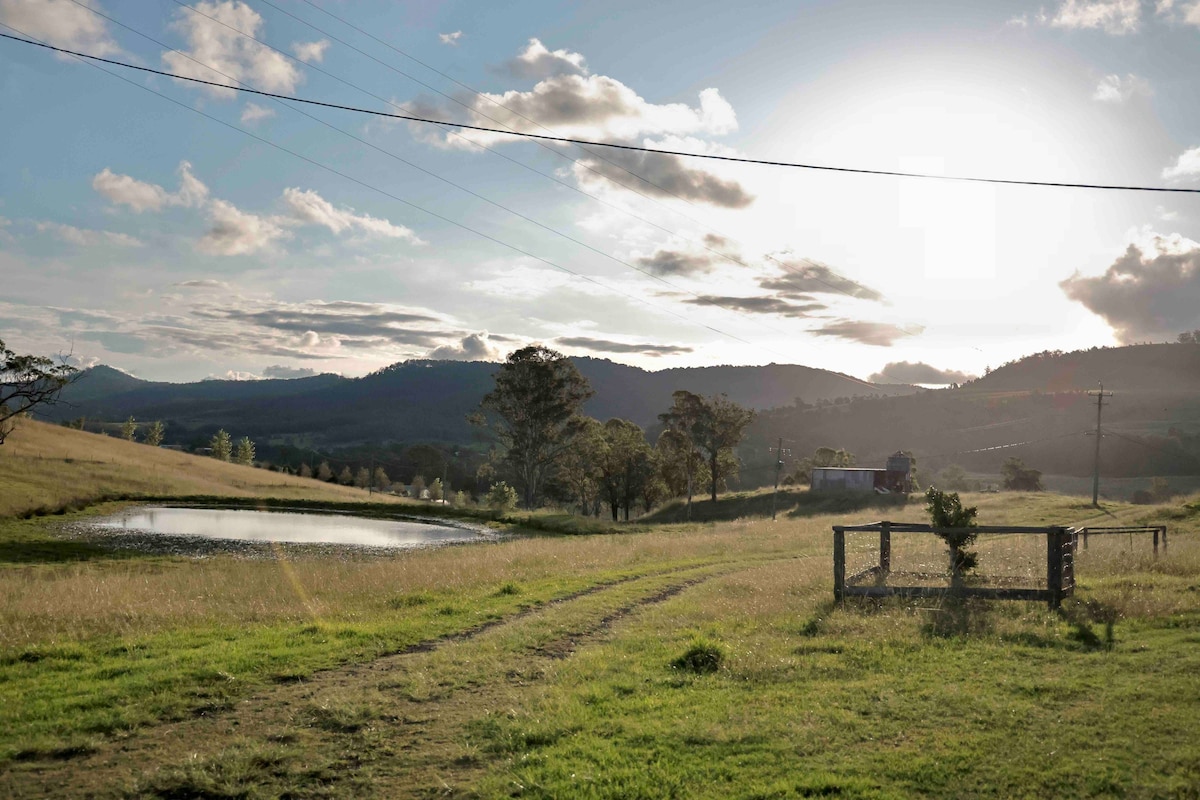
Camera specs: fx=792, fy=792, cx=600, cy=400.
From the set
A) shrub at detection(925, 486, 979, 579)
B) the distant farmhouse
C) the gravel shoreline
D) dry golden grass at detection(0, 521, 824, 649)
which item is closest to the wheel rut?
dry golden grass at detection(0, 521, 824, 649)

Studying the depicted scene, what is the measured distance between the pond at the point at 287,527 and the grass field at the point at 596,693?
72.6ft

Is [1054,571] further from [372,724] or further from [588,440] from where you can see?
[588,440]

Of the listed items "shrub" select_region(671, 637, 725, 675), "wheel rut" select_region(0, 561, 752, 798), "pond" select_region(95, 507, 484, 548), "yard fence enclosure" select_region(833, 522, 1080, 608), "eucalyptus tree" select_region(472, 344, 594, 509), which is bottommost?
"pond" select_region(95, 507, 484, 548)

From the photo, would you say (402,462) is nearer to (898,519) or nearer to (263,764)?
(898,519)

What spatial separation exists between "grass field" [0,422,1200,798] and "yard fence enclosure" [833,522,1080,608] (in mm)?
620

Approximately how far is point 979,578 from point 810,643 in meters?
8.39

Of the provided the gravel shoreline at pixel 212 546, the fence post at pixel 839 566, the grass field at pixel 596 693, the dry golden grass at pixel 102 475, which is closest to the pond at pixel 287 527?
the gravel shoreline at pixel 212 546

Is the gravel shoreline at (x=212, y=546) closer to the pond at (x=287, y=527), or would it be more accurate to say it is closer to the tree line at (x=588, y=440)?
the pond at (x=287, y=527)

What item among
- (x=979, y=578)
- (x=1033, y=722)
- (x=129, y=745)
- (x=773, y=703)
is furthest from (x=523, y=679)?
(x=979, y=578)

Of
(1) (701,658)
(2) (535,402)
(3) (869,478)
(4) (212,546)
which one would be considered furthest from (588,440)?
(1) (701,658)

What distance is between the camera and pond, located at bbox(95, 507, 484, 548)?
3972cm

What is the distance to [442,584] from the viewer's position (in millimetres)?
19281

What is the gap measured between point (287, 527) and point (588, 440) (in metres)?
36.8

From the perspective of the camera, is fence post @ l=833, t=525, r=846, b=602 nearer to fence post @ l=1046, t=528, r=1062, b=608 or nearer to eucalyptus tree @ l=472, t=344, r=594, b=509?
fence post @ l=1046, t=528, r=1062, b=608
